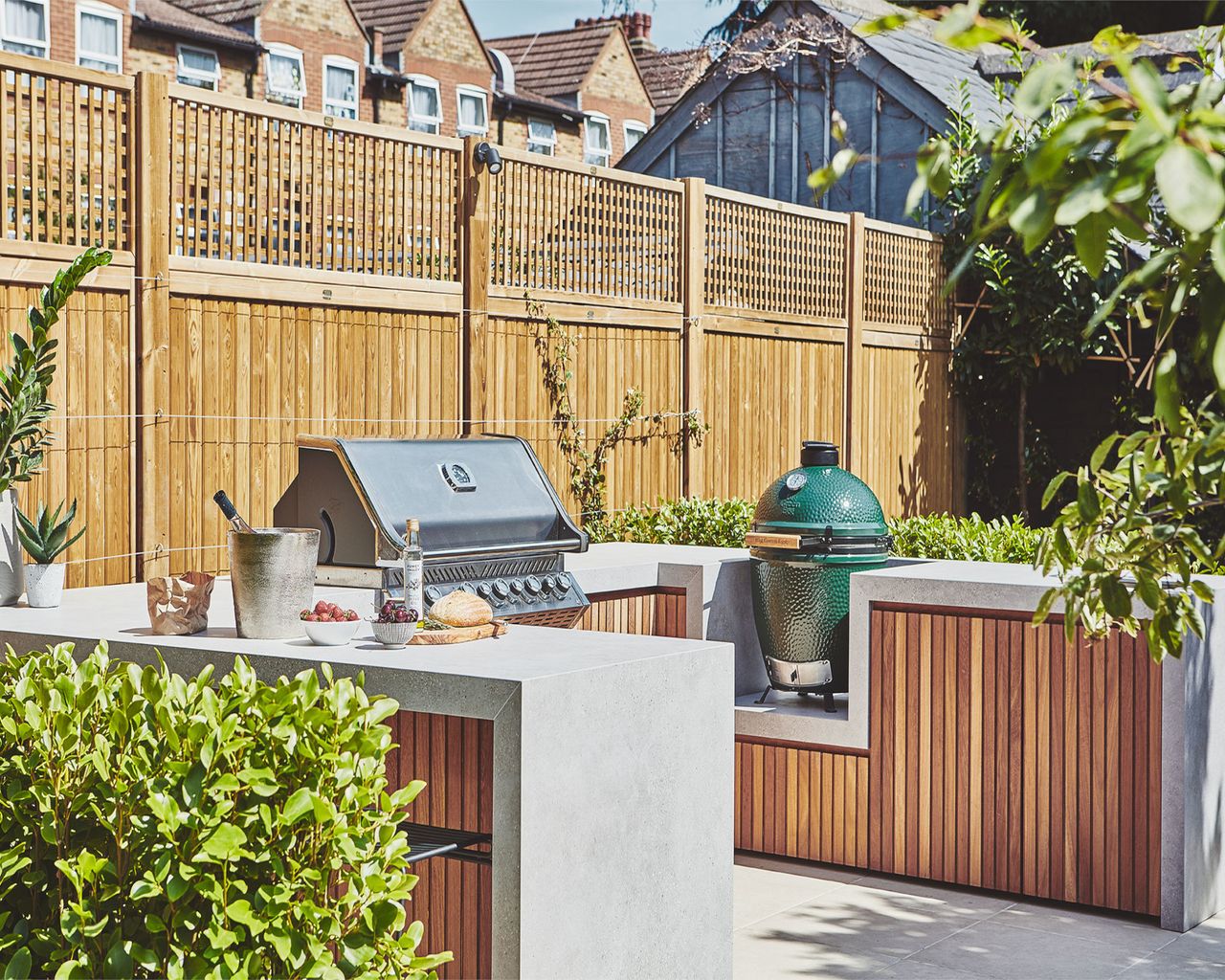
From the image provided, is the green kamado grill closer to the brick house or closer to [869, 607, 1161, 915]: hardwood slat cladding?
[869, 607, 1161, 915]: hardwood slat cladding

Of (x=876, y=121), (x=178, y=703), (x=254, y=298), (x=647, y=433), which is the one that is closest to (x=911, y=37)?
A: (x=876, y=121)

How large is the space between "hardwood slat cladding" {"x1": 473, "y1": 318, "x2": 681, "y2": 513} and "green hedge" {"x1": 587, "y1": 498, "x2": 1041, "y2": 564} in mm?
317

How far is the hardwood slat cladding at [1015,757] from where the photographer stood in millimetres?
5078

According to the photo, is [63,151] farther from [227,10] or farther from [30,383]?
[227,10]

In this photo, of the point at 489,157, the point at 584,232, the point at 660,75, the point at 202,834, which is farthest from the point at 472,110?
the point at 202,834

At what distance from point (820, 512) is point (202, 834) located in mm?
3676

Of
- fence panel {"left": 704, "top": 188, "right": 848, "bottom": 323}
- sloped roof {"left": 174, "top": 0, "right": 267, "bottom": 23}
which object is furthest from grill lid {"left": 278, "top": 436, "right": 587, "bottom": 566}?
sloped roof {"left": 174, "top": 0, "right": 267, "bottom": 23}

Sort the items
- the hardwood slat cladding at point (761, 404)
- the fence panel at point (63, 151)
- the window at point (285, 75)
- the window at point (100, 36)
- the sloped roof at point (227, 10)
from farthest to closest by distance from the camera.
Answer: the window at point (285, 75), the sloped roof at point (227, 10), the window at point (100, 36), the hardwood slat cladding at point (761, 404), the fence panel at point (63, 151)

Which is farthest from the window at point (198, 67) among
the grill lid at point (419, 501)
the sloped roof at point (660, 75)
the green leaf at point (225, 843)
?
the green leaf at point (225, 843)

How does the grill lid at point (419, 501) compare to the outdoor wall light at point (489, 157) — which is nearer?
the grill lid at point (419, 501)

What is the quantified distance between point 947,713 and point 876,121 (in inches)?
439

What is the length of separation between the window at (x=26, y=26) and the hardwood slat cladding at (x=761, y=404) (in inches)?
445

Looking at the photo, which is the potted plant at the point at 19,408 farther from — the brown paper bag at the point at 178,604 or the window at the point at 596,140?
the window at the point at 596,140

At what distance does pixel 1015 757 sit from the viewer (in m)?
5.34
